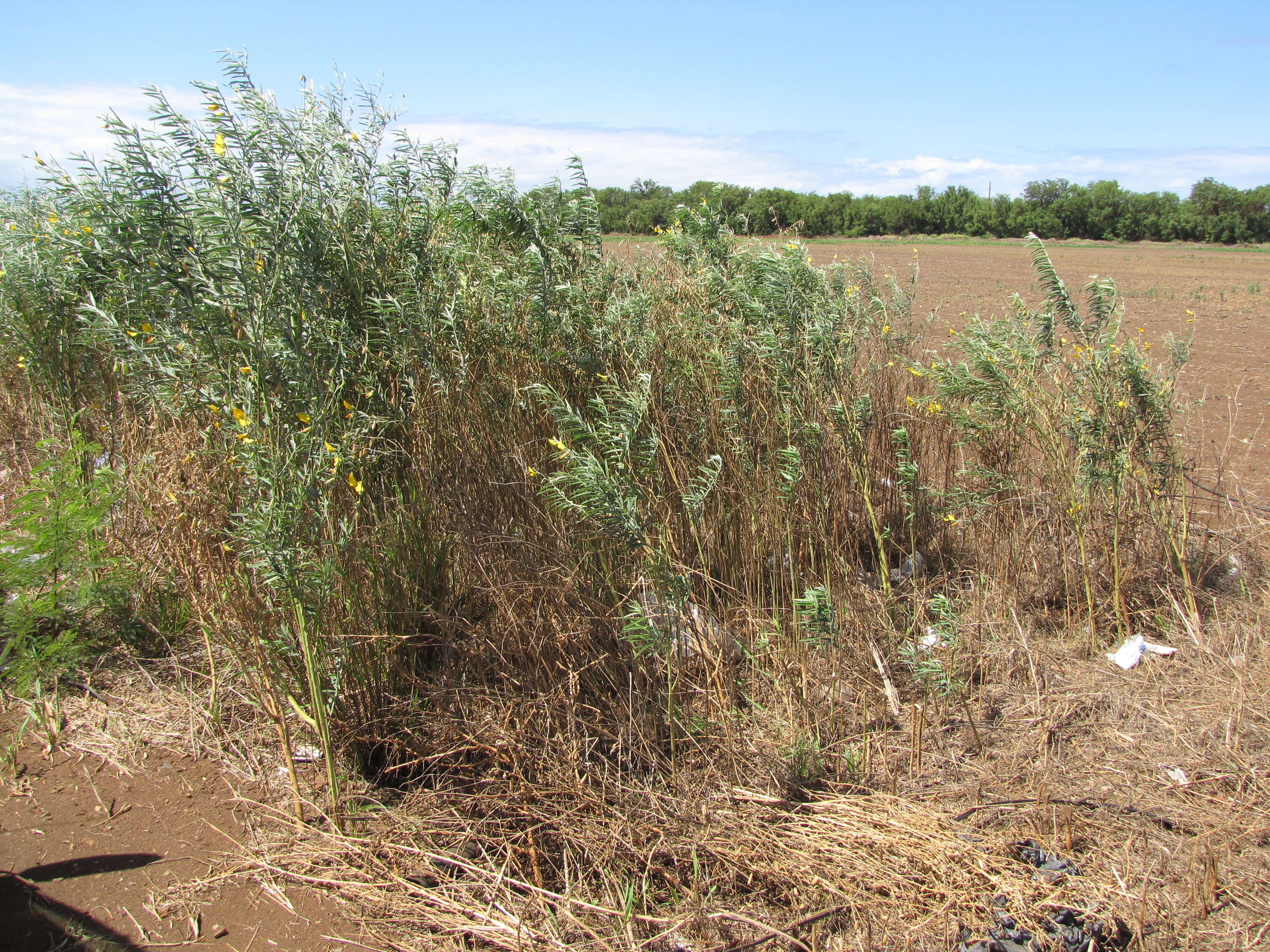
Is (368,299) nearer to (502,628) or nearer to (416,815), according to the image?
(502,628)

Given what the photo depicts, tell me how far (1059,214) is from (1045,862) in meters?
43.0

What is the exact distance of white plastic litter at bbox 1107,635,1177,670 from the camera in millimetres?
3668

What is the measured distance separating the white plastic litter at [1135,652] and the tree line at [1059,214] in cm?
3092

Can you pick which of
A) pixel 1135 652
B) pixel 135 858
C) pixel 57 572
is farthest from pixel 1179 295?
pixel 135 858

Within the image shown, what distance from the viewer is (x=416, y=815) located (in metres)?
2.65

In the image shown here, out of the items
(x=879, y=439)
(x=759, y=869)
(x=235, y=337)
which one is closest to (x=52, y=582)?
(x=235, y=337)

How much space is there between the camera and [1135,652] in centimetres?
370

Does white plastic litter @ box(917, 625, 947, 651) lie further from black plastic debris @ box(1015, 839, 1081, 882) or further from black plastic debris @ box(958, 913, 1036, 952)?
black plastic debris @ box(958, 913, 1036, 952)

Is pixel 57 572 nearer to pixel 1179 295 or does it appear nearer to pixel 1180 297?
pixel 1180 297

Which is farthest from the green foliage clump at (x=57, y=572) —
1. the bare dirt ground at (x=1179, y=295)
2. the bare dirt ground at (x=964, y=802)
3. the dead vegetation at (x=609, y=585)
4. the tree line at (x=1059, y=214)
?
the tree line at (x=1059, y=214)

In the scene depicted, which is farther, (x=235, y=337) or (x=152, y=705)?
(x=152, y=705)

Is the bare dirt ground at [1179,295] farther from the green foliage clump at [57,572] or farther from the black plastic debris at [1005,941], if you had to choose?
the green foliage clump at [57,572]

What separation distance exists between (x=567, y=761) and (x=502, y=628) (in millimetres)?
508

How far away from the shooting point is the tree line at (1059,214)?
37.5 m
